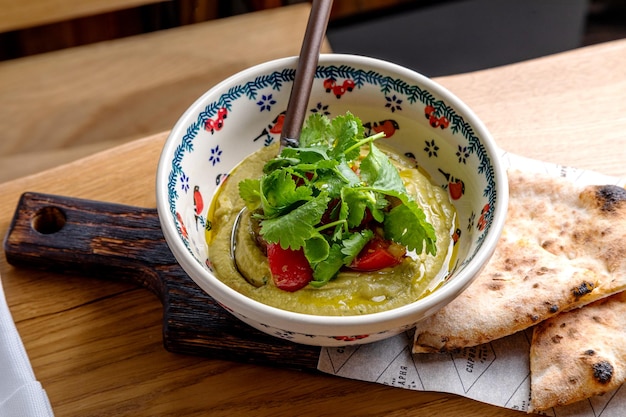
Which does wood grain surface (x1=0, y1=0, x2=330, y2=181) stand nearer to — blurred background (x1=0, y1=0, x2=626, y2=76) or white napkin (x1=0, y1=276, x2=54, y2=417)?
blurred background (x1=0, y1=0, x2=626, y2=76)

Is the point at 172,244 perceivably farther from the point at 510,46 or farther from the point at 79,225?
the point at 510,46

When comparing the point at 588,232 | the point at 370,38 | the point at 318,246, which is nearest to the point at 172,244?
the point at 318,246

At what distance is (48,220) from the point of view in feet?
6.66

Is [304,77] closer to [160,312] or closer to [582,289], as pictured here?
[160,312]

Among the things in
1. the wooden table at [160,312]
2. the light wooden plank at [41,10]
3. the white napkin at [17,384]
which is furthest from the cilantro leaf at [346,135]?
the light wooden plank at [41,10]

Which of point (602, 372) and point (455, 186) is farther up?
point (455, 186)

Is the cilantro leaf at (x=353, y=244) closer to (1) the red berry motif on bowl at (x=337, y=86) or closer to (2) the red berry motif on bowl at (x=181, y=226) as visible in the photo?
(2) the red berry motif on bowl at (x=181, y=226)

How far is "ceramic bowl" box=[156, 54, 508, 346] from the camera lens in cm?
159

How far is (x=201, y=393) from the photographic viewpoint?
176cm

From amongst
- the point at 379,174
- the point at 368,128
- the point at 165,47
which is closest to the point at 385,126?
the point at 368,128

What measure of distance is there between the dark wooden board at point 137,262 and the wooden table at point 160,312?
4 cm

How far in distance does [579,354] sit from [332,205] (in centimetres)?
Result: 62

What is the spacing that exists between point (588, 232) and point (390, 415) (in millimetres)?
635

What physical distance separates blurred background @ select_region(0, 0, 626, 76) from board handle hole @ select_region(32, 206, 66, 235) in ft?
6.11
